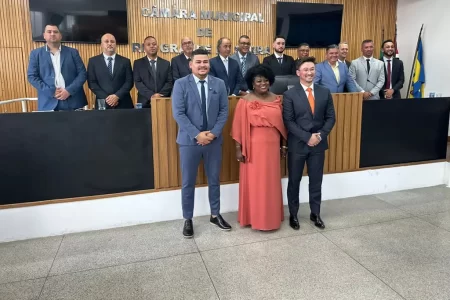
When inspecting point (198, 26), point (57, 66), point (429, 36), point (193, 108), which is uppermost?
point (198, 26)

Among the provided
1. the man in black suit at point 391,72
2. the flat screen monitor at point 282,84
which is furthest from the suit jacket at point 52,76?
the man in black suit at point 391,72

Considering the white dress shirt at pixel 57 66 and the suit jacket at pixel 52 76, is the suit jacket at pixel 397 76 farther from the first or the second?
the white dress shirt at pixel 57 66

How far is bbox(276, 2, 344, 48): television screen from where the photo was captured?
313 inches

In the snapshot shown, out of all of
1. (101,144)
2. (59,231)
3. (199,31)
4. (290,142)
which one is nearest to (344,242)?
(290,142)

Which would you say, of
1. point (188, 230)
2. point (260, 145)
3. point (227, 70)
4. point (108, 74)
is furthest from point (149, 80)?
point (188, 230)

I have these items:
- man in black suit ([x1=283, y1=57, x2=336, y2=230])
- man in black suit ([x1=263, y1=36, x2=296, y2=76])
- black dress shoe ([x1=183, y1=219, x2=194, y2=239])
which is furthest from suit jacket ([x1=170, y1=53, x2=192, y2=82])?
black dress shoe ([x1=183, y1=219, x2=194, y2=239])

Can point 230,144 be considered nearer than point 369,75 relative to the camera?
Yes

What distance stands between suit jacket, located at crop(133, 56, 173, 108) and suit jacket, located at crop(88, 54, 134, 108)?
0.60 ft

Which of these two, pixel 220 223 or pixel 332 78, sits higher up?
pixel 332 78

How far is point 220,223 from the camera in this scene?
3.91m

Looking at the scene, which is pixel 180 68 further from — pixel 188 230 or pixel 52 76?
pixel 188 230

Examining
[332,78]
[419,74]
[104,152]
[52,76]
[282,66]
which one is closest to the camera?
[104,152]

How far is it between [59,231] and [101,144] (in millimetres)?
1014

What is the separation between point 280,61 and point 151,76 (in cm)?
215
